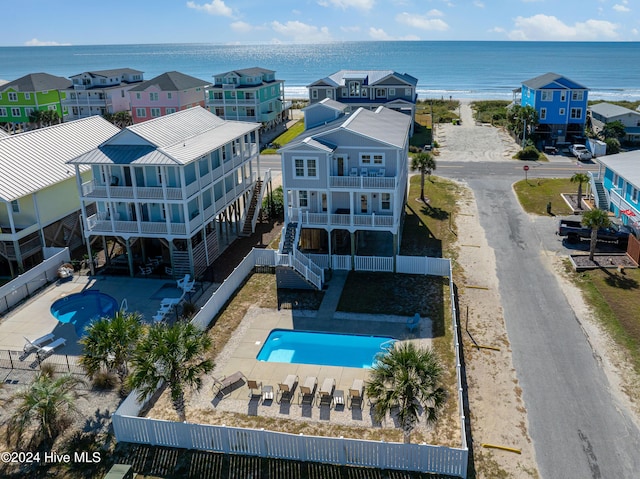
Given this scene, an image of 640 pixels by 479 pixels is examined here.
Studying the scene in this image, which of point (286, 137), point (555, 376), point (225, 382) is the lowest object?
point (555, 376)

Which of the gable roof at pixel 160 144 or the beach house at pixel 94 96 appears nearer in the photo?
the gable roof at pixel 160 144

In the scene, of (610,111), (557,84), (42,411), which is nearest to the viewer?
(42,411)

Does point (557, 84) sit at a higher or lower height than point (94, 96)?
higher

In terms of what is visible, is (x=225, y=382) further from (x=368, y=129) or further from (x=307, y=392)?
(x=368, y=129)

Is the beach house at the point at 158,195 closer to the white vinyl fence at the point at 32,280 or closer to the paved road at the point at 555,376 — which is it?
the white vinyl fence at the point at 32,280

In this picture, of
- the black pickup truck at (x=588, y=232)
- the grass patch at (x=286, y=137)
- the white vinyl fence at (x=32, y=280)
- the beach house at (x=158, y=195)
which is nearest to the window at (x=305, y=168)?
the beach house at (x=158, y=195)

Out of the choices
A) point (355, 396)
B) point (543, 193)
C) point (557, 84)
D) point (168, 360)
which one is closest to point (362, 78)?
point (557, 84)

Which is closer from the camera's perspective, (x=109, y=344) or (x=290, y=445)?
(x=290, y=445)

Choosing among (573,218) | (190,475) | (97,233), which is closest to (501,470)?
(190,475)
